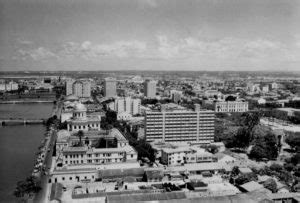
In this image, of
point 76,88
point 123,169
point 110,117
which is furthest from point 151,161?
point 76,88

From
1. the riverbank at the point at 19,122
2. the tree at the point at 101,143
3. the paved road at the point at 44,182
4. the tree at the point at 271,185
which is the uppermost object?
the tree at the point at 101,143

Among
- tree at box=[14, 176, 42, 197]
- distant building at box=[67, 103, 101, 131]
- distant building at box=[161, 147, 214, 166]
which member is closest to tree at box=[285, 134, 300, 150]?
distant building at box=[161, 147, 214, 166]

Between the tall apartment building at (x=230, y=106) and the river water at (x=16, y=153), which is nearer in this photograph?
the river water at (x=16, y=153)

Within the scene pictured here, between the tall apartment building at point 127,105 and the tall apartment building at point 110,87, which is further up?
the tall apartment building at point 110,87

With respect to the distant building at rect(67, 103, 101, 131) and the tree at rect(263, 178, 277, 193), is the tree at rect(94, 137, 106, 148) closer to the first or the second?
the distant building at rect(67, 103, 101, 131)

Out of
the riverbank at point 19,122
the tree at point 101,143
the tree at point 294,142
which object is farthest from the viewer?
the riverbank at point 19,122

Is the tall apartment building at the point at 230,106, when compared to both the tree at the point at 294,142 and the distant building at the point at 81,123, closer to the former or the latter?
the tree at the point at 294,142

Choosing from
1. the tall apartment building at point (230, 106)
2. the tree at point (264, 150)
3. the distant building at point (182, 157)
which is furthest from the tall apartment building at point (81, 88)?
the tree at point (264, 150)

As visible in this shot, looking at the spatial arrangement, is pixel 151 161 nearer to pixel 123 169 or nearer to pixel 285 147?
pixel 123 169
